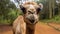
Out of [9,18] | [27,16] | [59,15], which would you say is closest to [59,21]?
[59,15]

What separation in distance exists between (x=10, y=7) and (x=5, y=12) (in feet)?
0.31

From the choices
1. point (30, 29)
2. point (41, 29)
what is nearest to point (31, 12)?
point (30, 29)

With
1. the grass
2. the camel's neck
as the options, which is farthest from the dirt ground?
the camel's neck

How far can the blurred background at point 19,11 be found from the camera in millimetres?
2027

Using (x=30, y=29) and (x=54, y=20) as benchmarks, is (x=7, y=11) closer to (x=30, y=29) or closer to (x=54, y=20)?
(x=54, y=20)

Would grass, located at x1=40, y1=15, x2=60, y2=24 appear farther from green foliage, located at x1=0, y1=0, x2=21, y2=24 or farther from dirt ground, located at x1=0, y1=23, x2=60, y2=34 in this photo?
green foliage, located at x1=0, y1=0, x2=21, y2=24

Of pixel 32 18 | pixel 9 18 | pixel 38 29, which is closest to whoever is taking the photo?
pixel 32 18

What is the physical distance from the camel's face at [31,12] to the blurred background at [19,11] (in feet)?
2.67

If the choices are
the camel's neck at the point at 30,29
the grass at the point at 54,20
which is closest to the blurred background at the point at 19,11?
the grass at the point at 54,20

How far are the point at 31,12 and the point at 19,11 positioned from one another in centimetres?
94

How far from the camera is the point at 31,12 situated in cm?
105

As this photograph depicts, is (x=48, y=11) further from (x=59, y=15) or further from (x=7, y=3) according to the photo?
(x=7, y=3)

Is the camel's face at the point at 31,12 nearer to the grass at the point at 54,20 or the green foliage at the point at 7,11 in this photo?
the green foliage at the point at 7,11

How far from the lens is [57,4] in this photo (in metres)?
2.17
